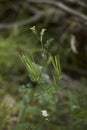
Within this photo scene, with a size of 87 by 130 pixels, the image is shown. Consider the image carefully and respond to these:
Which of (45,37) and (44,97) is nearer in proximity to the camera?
(44,97)

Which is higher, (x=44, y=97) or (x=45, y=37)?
(x=44, y=97)

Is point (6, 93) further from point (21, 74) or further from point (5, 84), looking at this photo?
point (21, 74)

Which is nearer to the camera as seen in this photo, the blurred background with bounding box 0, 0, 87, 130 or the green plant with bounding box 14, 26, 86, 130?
the green plant with bounding box 14, 26, 86, 130

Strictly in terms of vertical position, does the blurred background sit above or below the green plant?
below

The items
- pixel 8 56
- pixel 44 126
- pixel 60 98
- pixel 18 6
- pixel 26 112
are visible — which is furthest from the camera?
pixel 18 6

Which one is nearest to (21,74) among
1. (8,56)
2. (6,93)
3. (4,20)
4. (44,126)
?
(8,56)

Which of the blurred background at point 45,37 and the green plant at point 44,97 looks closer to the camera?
the green plant at point 44,97

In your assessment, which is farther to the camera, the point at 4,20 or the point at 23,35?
the point at 4,20

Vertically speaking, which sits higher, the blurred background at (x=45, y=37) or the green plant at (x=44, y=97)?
the green plant at (x=44, y=97)
